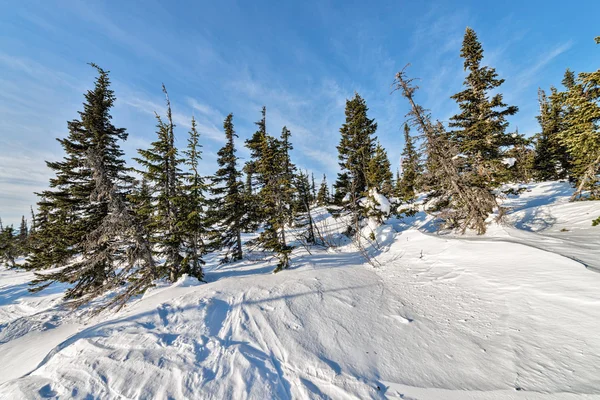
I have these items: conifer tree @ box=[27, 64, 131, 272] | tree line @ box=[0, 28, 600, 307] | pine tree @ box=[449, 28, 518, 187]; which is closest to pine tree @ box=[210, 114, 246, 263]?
tree line @ box=[0, 28, 600, 307]

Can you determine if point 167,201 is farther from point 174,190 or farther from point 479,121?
point 479,121

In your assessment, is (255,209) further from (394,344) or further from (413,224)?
(413,224)

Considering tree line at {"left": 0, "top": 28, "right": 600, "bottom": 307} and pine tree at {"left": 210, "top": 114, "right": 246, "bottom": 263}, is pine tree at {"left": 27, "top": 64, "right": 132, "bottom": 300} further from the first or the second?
pine tree at {"left": 210, "top": 114, "right": 246, "bottom": 263}

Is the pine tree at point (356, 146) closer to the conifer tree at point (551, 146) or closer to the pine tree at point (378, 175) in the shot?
the pine tree at point (378, 175)

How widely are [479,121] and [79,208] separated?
84.3 feet

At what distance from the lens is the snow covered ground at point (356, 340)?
11.6ft

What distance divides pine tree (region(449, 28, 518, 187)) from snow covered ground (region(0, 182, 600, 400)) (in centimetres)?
570

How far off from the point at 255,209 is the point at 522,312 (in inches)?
594

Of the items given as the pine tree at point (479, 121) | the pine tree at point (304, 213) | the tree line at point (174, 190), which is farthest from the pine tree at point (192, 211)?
the pine tree at point (479, 121)

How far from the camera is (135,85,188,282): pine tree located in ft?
33.9

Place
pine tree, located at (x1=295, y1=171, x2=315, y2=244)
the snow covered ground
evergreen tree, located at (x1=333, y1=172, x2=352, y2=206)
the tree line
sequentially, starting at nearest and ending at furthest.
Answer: the snow covered ground, the tree line, pine tree, located at (x1=295, y1=171, x2=315, y2=244), evergreen tree, located at (x1=333, y1=172, x2=352, y2=206)

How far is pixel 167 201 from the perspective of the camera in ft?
35.6

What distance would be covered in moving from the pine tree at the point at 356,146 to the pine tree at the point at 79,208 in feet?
52.1

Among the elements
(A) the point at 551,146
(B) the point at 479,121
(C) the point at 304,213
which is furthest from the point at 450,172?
(A) the point at 551,146
